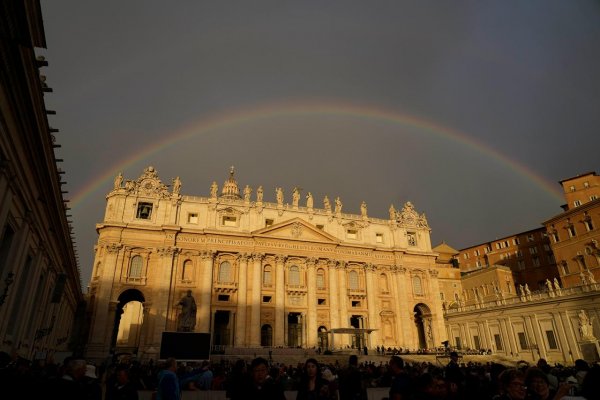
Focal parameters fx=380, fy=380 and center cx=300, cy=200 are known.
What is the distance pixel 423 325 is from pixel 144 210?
39.5 metres

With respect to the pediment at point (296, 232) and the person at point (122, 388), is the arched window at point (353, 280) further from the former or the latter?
the person at point (122, 388)

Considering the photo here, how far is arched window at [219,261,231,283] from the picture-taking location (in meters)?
43.5

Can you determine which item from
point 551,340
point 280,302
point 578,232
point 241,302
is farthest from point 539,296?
point 241,302

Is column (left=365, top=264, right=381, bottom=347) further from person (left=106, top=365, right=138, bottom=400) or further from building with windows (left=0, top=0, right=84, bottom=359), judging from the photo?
person (left=106, top=365, right=138, bottom=400)

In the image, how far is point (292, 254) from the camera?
4631cm

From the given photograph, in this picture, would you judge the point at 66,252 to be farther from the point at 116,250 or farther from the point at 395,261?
the point at 395,261

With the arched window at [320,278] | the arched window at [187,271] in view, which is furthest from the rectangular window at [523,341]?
the arched window at [187,271]

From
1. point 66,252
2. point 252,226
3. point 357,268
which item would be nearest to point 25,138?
point 66,252

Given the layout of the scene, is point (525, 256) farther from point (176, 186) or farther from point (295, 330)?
point (176, 186)

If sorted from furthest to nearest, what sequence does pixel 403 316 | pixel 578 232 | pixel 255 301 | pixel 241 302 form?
pixel 403 316 → pixel 578 232 → pixel 255 301 → pixel 241 302

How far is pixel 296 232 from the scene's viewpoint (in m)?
47.3

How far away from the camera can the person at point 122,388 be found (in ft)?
21.7

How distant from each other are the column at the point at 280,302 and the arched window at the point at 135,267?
15132mm

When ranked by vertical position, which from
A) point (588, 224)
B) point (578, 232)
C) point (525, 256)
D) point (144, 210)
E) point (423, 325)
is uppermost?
point (144, 210)
